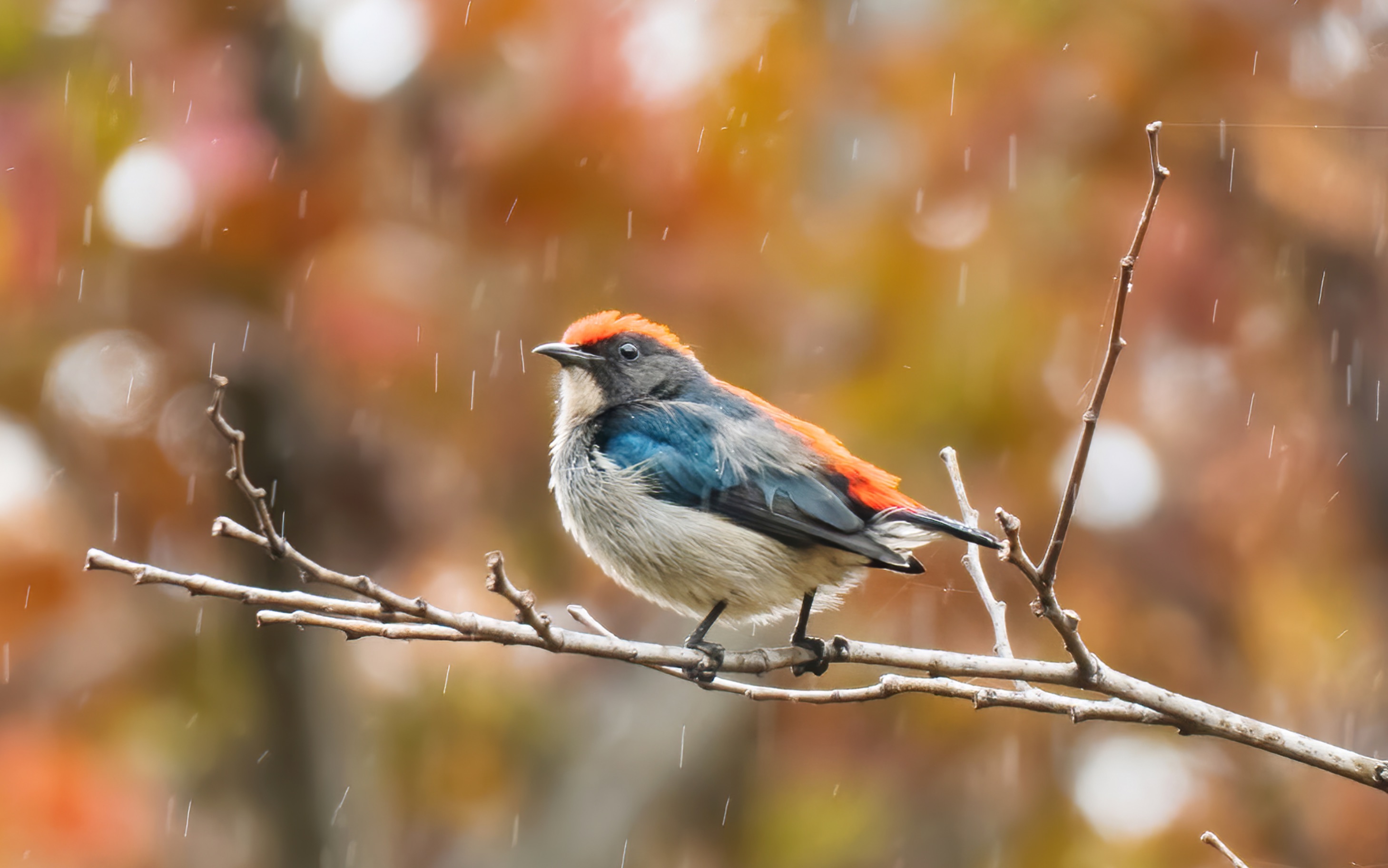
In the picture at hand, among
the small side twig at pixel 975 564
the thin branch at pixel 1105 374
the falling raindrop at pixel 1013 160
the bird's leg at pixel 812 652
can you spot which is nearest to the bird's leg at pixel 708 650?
the bird's leg at pixel 812 652

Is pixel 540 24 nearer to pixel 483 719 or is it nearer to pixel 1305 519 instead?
pixel 483 719

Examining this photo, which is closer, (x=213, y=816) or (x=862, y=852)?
(x=862, y=852)

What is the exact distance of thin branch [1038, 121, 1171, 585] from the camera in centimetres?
246

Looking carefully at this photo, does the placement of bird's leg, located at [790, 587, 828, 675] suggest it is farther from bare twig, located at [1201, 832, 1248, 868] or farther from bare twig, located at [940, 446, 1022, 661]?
bare twig, located at [1201, 832, 1248, 868]

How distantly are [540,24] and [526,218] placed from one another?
3.54 ft

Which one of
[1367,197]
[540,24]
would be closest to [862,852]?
[1367,197]

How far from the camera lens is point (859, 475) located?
13.4ft

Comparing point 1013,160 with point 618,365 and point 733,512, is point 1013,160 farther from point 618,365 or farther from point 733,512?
point 733,512

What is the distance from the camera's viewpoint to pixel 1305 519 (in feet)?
23.4

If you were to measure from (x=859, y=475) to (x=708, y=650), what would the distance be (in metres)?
0.80

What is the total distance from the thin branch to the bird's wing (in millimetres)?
1345

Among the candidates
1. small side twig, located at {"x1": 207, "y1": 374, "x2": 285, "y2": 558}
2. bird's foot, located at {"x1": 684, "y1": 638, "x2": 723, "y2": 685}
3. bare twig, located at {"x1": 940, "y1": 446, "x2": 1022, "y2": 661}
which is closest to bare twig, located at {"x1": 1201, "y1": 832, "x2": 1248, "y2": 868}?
bare twig, located at {"x1": 940, "y1": 446, "x2": 1022, "y2": 661}

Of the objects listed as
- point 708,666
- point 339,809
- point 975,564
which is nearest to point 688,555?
point 708,666

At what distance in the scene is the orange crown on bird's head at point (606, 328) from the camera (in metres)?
4.80
